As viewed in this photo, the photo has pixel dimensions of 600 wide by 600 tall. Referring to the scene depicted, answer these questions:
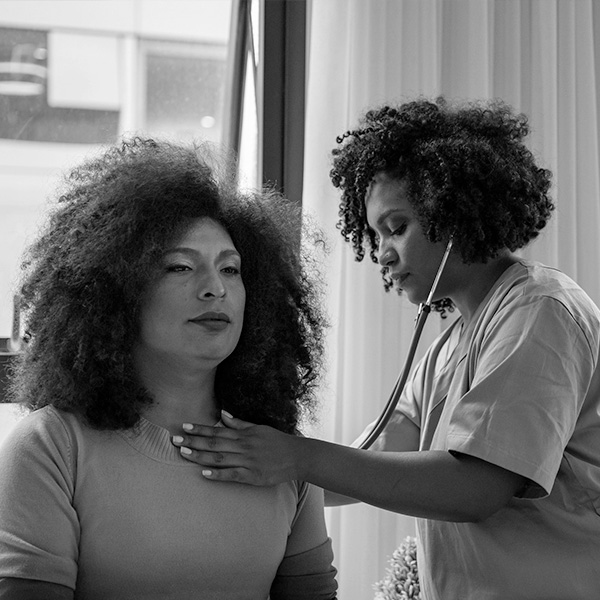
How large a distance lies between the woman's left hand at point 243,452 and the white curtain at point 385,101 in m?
0.85

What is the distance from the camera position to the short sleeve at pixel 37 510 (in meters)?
1.16

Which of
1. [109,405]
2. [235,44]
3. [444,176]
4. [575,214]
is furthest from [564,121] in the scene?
Result: [109,405]

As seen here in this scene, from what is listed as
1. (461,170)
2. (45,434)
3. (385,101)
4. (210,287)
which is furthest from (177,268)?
(385,101)

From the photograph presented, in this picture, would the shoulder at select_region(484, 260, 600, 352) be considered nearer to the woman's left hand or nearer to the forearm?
the forearm

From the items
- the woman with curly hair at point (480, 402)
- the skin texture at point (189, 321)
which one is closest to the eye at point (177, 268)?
the skin texture at point (189, 321)

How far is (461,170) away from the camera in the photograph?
1.51 metres

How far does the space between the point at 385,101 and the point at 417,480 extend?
123 cm

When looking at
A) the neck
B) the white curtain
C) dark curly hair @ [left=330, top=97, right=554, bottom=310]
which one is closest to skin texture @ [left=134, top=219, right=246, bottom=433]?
the neck

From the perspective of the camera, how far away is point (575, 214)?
253cm

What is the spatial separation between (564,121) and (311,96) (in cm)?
76

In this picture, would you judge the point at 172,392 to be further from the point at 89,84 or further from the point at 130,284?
the point at 89,84

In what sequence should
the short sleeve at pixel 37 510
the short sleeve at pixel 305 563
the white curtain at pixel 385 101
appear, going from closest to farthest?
1. the short sleeve at pixel 37 510
2. the short sleeve at pixel 305 563
3. the white curtain at pixel 385 101

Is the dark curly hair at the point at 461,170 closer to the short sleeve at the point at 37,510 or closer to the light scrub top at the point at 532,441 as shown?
the light scrub top at the point at 532,441

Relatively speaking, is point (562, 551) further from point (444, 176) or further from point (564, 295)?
point (444, 176)
